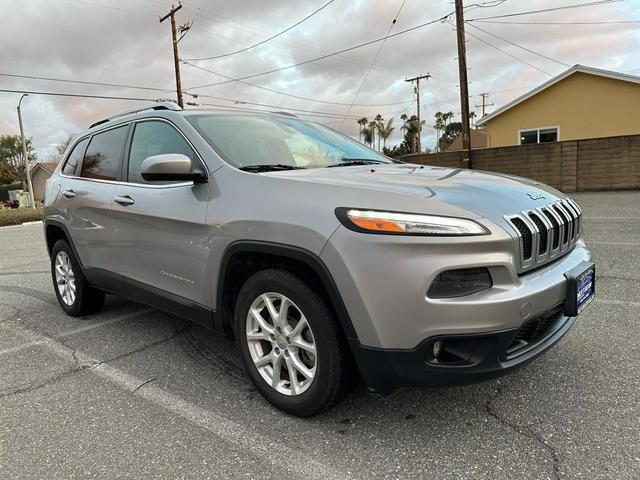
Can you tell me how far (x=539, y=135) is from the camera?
20.2m

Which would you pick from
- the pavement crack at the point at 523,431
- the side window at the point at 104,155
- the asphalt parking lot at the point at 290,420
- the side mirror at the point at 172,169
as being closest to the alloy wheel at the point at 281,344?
the asphalt parking lot at the point at 290,420

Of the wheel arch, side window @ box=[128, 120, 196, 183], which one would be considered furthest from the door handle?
the wheel arch

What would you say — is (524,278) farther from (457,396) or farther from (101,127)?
(101,127)

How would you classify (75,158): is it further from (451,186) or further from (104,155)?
(451,186)

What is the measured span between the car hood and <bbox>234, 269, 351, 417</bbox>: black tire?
56 centimetres

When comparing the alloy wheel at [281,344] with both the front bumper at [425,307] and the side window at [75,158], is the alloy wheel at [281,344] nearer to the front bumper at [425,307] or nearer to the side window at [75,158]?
the front bumper at [425,307]

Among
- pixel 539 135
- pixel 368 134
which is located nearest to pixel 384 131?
pixel 368 134

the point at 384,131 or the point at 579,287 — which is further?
the point at 384,131

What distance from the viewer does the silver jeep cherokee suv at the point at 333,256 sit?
2174 millimetres

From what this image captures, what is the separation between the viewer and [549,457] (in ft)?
7.47

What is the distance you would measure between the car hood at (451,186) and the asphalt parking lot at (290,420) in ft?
3.63

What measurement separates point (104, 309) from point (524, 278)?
420cm

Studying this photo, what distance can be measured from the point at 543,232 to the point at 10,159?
87.9m

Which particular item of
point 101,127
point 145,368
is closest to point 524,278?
point 145,368
